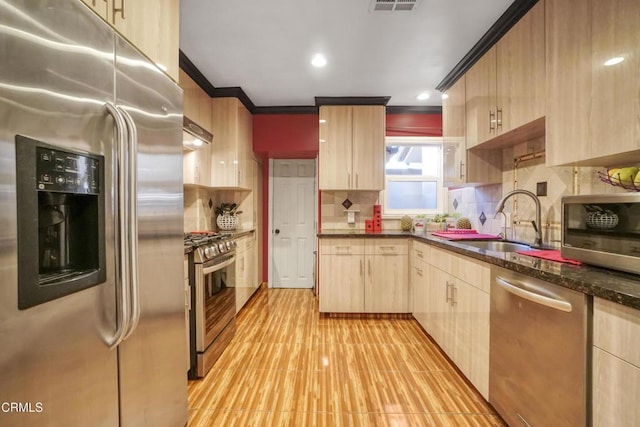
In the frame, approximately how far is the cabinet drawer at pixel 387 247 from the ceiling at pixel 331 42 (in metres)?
1.75

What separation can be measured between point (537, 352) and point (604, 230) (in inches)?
23.9

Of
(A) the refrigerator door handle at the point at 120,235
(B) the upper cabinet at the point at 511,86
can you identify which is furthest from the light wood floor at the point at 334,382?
(B) the upper cabinet at the point at 511,86

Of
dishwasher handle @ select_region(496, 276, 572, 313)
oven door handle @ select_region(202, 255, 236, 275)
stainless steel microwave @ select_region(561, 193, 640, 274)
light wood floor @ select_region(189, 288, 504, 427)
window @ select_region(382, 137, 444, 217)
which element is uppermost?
window @ select_region(382, 137, 444, 217)

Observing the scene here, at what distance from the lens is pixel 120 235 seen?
87cm

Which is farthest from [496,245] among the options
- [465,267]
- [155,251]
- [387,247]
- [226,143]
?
[226,143]

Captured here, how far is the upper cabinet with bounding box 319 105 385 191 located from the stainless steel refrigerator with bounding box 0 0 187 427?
239cm

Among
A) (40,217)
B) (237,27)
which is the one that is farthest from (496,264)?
(237,27)

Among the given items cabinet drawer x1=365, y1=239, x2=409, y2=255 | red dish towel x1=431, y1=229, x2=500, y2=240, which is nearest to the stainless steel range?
cabinet drawer x1=365, y1=239, x2=409, y2=255

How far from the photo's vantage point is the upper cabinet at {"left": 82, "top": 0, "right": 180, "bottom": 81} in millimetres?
977

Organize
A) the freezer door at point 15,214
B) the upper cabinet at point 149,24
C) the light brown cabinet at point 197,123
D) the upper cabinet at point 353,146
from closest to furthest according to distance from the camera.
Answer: the freezer door at point 15,214
the upper cabinet at point 149,24
the light brown cabinet at point 197,123
the upper cabinet at point 353,146

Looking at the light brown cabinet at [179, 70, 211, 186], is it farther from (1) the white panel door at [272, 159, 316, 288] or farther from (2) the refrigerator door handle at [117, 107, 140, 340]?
(2) the refrigerator door handle at [117, 107, 140, 340]

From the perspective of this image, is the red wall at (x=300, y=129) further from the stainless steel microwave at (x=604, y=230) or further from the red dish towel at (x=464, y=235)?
the stainless steel microwave at (x=604, y=230)

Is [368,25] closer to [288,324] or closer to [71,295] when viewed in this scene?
[71,295]

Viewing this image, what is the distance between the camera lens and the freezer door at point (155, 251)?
101cm
